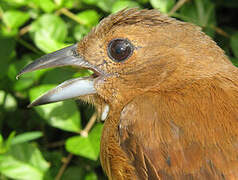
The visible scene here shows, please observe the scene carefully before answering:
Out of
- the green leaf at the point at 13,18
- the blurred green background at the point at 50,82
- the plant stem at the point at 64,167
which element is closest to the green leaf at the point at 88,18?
the blurred green background at the point at 50,82

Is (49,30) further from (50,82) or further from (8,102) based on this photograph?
(8,102)

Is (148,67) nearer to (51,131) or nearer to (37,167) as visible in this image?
(37,167)

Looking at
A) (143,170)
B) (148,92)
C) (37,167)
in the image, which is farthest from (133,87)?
(37,167)

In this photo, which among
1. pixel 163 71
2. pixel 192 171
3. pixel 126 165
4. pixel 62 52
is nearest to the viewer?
pixel 192 171

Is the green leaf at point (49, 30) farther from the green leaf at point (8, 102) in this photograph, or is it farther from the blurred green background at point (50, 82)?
the green leaf at point (8, 102)

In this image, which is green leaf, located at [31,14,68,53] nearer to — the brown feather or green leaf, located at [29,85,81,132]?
green leaf, located at [29,85,81,132]

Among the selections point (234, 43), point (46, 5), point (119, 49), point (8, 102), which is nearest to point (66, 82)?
point (119, 49)

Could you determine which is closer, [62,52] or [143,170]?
[143,170]
